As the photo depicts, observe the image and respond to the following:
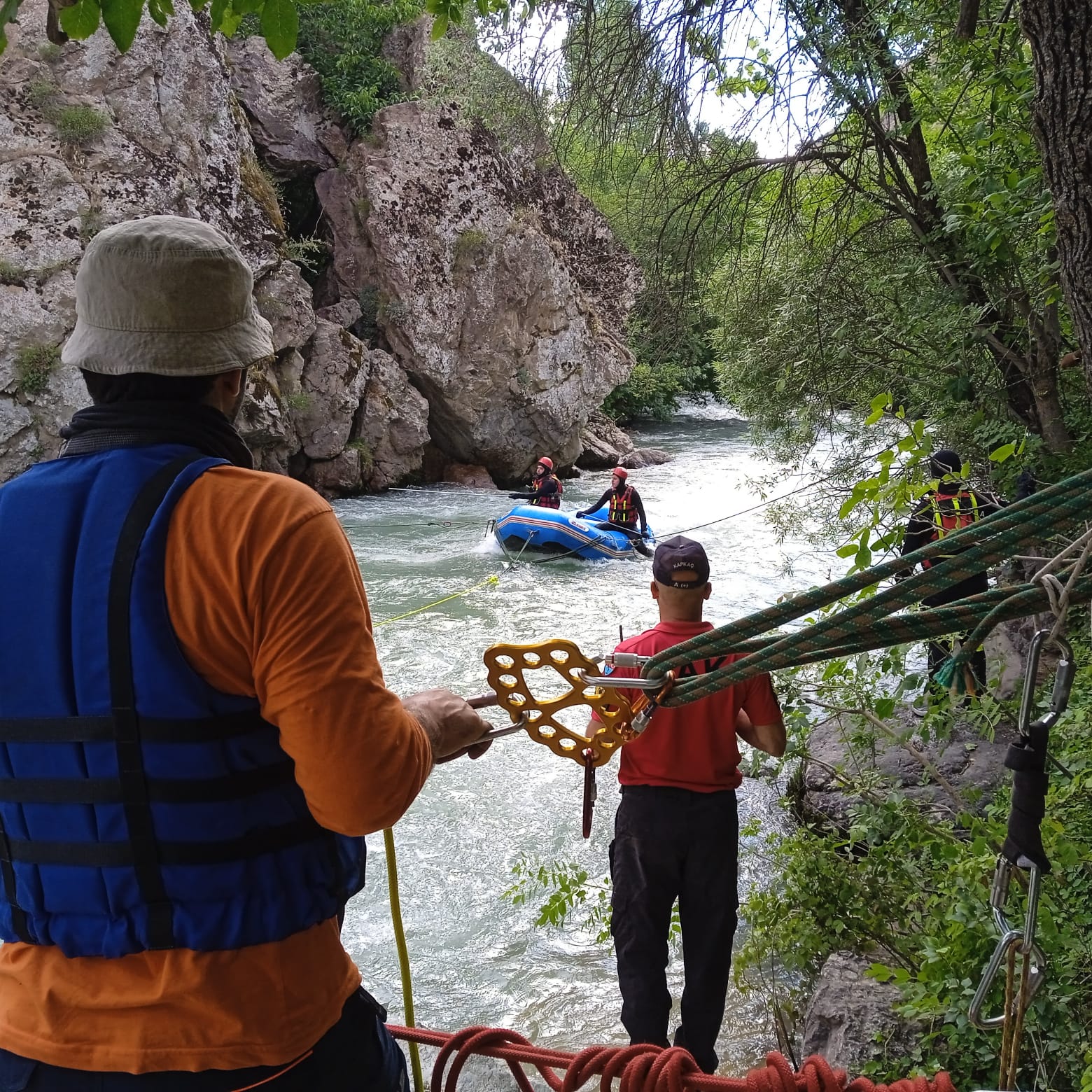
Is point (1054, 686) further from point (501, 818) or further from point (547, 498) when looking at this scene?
point (547, 498)

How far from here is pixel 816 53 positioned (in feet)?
15.1

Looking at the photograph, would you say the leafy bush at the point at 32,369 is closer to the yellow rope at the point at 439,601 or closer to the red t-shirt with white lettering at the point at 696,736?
the yellow rope at the point at 439,601

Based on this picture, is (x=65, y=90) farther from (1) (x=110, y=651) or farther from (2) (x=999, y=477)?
(1) (x=110, y=651)

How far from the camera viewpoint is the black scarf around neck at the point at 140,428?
1201 mm

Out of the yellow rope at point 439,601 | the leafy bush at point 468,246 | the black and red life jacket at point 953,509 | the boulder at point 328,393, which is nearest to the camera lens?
the black and red life jacket at point 953,509

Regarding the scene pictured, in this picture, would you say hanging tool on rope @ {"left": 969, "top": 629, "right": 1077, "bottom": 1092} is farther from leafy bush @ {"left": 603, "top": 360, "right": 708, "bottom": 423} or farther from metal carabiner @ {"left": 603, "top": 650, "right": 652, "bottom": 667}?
leafy bush @ {"left": 603, "top": 360, "right": 708, "bottom": 423}

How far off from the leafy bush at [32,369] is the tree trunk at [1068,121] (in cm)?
1428

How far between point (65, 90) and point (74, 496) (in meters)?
17.4

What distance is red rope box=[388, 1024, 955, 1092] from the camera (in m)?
1.48

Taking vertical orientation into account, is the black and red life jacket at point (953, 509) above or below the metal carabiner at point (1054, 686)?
below

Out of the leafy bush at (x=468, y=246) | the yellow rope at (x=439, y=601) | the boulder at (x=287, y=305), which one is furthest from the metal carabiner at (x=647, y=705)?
the leafy bush at (x=468, y=246)

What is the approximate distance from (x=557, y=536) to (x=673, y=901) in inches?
424

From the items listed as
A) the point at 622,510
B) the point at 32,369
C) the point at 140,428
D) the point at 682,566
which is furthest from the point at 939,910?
the point at 32,369

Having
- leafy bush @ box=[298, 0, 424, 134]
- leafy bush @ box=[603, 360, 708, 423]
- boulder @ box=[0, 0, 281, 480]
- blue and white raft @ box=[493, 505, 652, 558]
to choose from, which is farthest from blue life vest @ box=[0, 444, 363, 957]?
leafy bush @ box=[603, 360, 708, 423]
